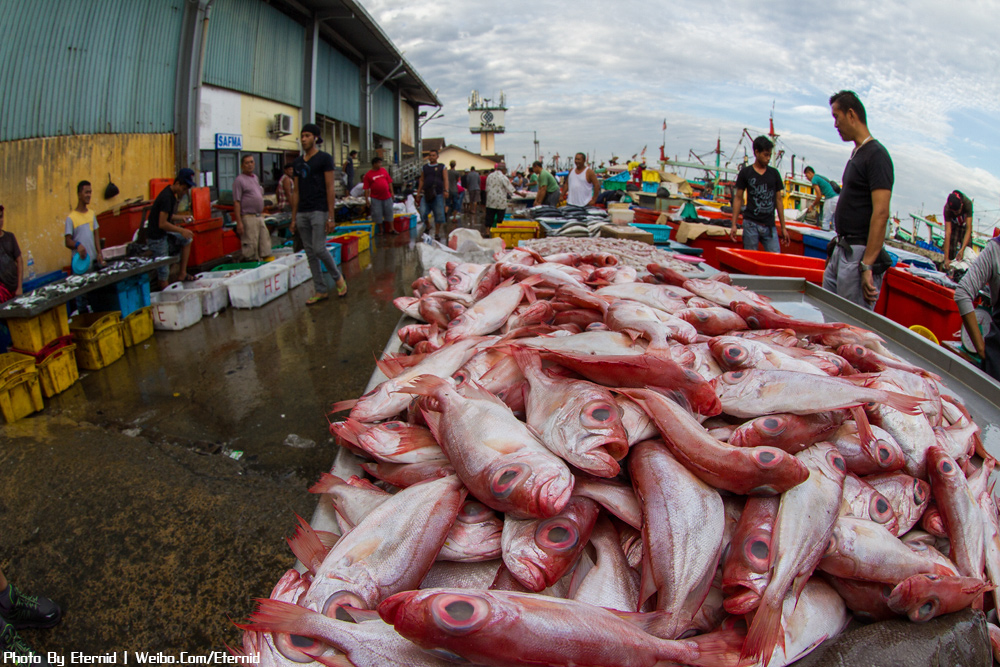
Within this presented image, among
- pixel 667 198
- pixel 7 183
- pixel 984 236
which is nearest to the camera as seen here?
pixel 7 183

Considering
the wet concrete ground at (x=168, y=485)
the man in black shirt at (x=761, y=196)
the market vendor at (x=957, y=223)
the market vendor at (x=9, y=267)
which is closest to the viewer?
the wet concrete ground at (x=168, y=485)

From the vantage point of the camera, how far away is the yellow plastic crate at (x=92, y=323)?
4.65 metres

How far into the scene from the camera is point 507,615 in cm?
108

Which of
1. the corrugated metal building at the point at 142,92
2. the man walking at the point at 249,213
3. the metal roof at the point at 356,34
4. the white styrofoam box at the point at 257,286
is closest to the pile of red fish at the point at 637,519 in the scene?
the white styrofoam box at the point at 257,286

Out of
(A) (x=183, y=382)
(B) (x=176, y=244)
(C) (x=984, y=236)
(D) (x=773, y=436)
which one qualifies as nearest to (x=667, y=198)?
(B) (x=176, y=244)

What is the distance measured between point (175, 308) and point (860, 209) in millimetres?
6747

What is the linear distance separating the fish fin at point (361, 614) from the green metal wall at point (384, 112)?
26.0 m

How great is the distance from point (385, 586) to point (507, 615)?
40 centimetres

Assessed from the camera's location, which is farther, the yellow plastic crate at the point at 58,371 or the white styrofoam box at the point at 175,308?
the white styrofoam box at the point at 175,308

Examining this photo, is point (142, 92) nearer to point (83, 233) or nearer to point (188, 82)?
point (188, 82)

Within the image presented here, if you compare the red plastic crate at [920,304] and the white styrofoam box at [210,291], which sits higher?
the red plastic crate at [920,304]

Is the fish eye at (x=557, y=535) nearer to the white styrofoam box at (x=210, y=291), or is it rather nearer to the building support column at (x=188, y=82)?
the white styrofoam box at (x=210, y=291)

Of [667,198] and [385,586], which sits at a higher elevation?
[667,198]

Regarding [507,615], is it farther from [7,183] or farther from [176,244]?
[7,183]
